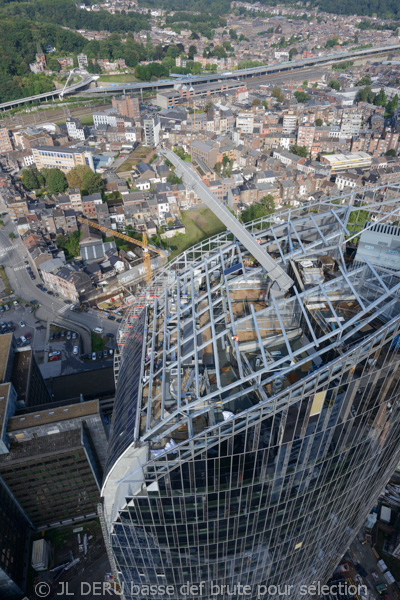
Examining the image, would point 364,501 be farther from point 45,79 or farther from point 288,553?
point 45,79

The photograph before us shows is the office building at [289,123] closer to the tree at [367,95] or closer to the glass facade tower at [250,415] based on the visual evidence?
the tree at [367,95]

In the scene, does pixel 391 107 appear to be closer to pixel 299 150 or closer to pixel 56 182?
pixel 299 150

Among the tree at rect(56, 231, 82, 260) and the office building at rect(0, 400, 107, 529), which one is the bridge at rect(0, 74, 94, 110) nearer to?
the tree at rect(56, 231, 82, 260)

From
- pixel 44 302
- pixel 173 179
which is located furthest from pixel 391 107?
pixel 44 302

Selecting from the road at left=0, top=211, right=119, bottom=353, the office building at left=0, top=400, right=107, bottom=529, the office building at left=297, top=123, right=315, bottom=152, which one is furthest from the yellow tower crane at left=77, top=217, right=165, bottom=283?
the office building at left=297, top=123, right=315, bottom=152

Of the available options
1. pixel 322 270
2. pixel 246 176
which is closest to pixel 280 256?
pixel 322 270

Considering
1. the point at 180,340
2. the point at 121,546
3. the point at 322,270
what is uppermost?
the point at 322,270
